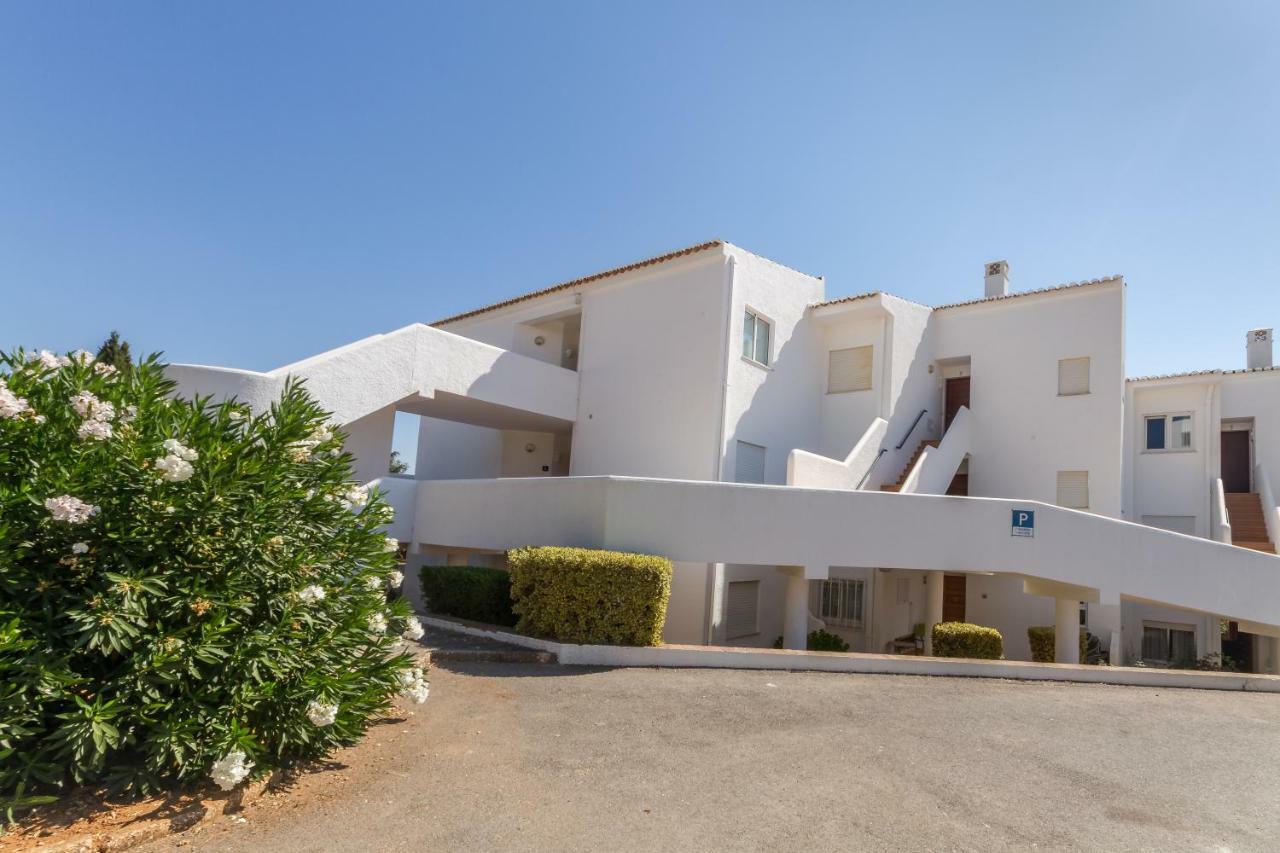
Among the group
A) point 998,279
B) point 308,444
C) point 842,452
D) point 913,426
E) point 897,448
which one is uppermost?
point 998,279

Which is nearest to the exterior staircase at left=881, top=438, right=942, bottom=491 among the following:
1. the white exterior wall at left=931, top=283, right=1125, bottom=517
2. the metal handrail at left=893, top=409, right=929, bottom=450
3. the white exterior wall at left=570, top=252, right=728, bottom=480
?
the metal handrail at left=893, top=409, right=929, bottom=450

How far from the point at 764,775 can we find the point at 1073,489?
576 inches

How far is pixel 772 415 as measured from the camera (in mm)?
17203

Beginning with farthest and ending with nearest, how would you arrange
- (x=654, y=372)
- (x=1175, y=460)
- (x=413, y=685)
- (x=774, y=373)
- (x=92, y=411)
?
(x=1175, y=460) < (x=774, y=373) < (x=654, y=372) < (x=413, y=685) < (x=92, y=411)

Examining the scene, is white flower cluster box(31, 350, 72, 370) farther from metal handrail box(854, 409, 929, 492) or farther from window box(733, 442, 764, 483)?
metal handrail box(854, 409, 929, 492)

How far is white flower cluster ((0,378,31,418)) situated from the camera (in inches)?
213

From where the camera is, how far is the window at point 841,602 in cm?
1759

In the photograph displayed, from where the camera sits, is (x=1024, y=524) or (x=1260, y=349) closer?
(x=1024, y=524)

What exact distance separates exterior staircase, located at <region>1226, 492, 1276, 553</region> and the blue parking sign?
9.12 m

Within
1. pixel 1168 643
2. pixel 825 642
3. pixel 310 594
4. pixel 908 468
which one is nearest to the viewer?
pixel 310 594

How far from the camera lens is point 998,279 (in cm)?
2069

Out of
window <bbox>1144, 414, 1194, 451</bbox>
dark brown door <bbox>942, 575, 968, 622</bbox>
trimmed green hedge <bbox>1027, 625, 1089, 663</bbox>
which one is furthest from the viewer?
window <bbox>1144, 414, 1194, 451</bbox>

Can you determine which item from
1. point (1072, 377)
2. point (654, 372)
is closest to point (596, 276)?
point (654, 372)

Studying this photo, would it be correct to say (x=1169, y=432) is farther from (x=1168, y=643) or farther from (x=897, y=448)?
(x=897, y=448)
